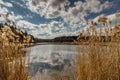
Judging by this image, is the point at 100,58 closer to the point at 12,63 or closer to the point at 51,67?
the point at 12,63

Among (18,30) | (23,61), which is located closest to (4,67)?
(23,61)

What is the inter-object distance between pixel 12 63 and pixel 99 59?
1.49 metres

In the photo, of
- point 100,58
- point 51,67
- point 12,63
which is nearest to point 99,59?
point 100,58

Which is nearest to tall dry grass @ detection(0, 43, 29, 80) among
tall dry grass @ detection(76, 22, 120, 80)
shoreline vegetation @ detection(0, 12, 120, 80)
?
shoreline vegetation @ detection(0, 12, 120, 80)

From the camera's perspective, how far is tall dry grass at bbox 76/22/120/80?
3.71 m

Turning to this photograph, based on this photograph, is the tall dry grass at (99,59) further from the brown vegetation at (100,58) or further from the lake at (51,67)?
the lake at (51,67)

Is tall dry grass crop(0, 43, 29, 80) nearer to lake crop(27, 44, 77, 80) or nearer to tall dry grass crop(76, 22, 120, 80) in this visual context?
lake crop(27, 44, 77, 80)

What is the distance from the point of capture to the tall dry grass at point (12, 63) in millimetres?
3475

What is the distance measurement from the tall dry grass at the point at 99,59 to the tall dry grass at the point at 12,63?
108 cm

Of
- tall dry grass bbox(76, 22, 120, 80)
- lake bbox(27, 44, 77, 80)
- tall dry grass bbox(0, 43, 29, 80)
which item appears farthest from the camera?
lake bbox(27, 44, 77, 80)

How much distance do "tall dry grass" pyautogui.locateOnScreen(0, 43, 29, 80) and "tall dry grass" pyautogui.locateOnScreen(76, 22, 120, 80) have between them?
3.55 feet

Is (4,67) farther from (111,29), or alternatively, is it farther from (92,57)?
(111,29)

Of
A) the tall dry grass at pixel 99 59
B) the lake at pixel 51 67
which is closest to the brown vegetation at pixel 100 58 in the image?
the tall dry grass at pixel 99 59

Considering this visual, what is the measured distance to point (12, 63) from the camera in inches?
Answer: 145
